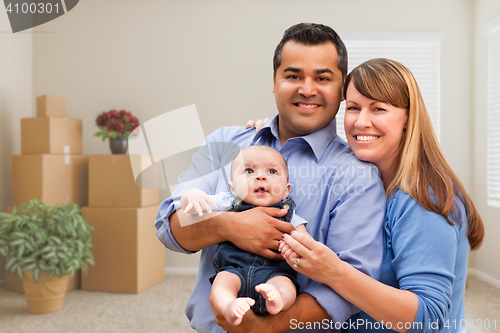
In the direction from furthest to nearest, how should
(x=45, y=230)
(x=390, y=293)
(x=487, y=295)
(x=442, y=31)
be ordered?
(x=442, y=31)
(x=487, y=295)
(x=45, y=230)
(x=390, y=293)

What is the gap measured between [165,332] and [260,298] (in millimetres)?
1941

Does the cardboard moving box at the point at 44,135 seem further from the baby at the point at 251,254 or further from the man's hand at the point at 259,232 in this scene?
the man's hand at the point at 259,232

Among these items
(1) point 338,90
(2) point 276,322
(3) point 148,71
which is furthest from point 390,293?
(3) point 148,71

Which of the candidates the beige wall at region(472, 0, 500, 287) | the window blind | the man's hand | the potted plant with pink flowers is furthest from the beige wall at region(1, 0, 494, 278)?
the man's hand

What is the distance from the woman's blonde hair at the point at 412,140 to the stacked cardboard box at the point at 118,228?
2691mm

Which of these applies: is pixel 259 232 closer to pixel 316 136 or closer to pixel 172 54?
pixel 316 136

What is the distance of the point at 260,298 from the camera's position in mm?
982

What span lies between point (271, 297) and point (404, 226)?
1.35 feet

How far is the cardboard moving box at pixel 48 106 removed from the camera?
139 inches

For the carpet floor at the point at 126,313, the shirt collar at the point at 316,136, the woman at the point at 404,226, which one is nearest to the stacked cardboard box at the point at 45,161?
the carpet floor at the point at 126,313

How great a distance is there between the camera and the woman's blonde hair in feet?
3.59

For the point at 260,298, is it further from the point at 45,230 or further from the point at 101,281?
the point at 101,281

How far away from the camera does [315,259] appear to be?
0.95m

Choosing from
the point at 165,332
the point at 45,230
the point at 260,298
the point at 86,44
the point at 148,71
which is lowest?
the point at 165,332
